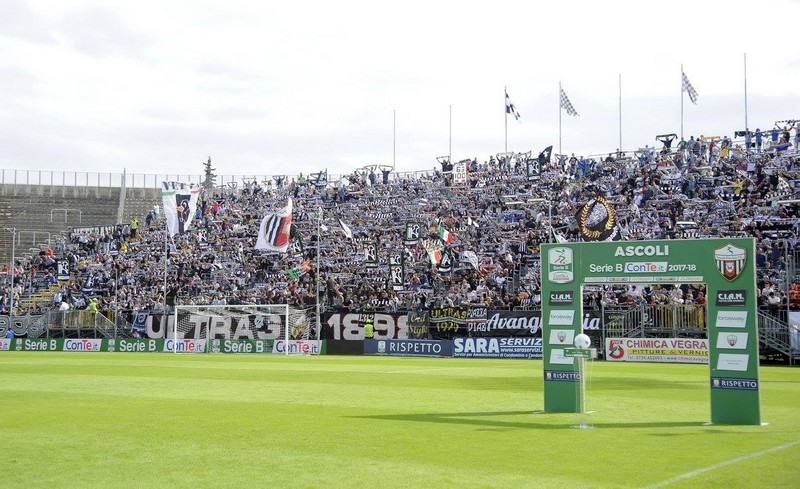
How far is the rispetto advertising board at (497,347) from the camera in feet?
146

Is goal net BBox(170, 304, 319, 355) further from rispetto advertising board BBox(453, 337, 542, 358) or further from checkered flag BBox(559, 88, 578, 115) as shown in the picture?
checkered flag BBox(559, 88, 578, 115)

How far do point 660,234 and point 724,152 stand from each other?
29.2 ft

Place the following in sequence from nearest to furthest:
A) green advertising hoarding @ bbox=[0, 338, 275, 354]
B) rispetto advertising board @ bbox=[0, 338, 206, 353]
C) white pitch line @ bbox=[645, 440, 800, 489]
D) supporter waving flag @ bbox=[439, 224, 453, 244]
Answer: white pitch line @ bbox=[645, 440, 800, 489] < supporter waving flag @ bbox=[439, 224, 453, 244] < green advertising hoarding @ bbox=[0, 338, 275, 354] < rispetto advertising board @ bbox=[0, 338, 206, 353]

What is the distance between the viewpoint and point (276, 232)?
55.0 metres

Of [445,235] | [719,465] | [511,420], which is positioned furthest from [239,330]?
[719,465]

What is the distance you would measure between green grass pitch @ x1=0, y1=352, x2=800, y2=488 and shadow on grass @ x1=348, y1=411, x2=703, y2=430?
38 millimetres

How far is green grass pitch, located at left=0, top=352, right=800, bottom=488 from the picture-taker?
1098 centimetres

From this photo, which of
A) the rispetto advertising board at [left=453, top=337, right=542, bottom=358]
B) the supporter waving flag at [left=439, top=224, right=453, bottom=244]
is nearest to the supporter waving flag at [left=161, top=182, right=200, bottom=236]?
the supporter waving flag at [left=439, top=224, right=453, bottom=244]

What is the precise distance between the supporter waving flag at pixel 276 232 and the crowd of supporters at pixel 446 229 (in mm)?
3136

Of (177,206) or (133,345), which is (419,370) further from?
(177,206)

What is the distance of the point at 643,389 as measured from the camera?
24.2m

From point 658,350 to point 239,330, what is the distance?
2534 cm

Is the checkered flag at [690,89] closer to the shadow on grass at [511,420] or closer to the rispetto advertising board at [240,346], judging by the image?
the rispetto advertising board at [240,346]

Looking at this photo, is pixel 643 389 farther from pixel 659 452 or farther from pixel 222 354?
pixel 222 354
